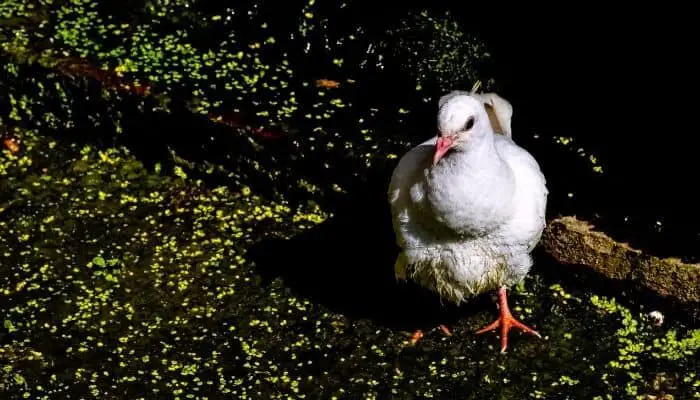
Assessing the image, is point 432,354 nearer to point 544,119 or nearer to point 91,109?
point 544,119

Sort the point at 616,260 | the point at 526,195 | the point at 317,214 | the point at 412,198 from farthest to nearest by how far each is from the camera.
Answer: the point at 317,214, the point at 616,260, the point at 526,195, the point at 412,198

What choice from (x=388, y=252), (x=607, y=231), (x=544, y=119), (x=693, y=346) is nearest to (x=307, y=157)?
(x=388, y=252)

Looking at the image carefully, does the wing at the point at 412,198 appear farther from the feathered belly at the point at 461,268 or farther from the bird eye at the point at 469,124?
the bird eye at the point at 469,124

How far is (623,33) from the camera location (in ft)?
20.0

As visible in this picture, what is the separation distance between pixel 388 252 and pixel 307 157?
2.42 ft

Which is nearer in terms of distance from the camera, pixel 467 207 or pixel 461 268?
pixel 467 207

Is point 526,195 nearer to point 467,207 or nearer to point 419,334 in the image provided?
point 467,207

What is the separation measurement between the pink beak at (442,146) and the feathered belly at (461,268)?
0.59 metres

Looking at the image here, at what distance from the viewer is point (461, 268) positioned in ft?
16.2

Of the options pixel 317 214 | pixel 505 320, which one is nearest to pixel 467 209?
pixel 505 320

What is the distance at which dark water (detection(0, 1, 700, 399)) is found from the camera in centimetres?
513

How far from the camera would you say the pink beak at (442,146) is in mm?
4418

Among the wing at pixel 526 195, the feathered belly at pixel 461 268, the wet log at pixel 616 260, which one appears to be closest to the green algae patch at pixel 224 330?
the wet log at pixel 616 260

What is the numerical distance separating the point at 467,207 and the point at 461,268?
439 mm
